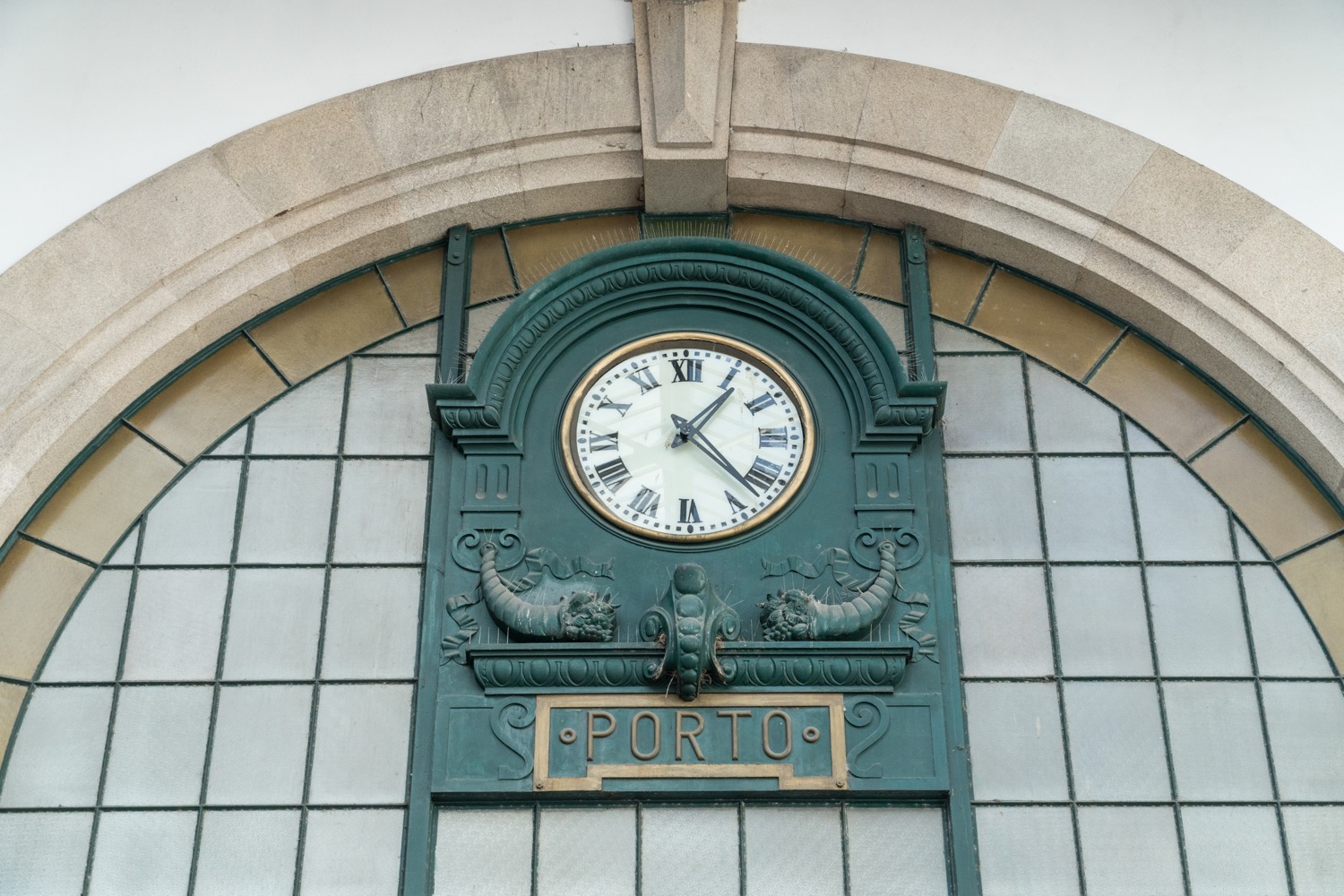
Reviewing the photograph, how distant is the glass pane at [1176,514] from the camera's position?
11234 millimetres

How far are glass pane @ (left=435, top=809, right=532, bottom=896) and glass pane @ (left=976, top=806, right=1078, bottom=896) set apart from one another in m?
2.54

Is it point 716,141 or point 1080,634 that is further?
point 716,141

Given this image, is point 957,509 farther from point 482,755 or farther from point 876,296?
point 482,755

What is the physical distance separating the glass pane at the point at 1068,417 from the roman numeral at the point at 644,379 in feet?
7.75

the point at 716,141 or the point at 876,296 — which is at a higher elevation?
the point at 716,141

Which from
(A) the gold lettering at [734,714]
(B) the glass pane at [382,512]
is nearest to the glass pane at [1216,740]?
(A) the gold lettering at [734,714]

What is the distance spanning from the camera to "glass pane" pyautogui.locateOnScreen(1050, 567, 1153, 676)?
1089 cm

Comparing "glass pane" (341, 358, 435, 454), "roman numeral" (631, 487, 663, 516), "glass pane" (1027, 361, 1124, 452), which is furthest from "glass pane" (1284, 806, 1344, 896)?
A: "glass pane" (341, 358, 435, 454)

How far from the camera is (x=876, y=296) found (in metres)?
12.0

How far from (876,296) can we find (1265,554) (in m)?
2.87

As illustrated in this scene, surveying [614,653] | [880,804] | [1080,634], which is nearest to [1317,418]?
[1080,634]

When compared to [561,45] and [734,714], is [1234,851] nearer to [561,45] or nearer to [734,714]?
[734,714]

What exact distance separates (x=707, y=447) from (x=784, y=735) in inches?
71.6

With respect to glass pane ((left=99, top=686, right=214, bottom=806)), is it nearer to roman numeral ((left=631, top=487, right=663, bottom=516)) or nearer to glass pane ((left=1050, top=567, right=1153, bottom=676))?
roman numeral ((left=631, top=487, right=663, bottom=516))
